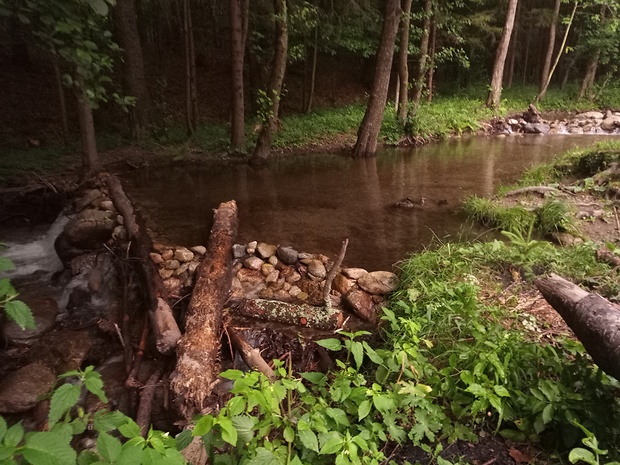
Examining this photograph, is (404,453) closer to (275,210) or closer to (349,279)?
(349,279)

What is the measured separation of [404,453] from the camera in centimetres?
232

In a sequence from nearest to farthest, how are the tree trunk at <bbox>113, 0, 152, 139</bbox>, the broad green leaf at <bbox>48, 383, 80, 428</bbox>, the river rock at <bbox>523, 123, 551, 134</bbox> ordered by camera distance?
the broad green leaf at <bbox>48, 383, 80, 428</bbox>, the tree trunk at <bbox>113, 0, 152, 139</bbox>, the river rock at <bbox>523, 123, 551, 134</bbox>

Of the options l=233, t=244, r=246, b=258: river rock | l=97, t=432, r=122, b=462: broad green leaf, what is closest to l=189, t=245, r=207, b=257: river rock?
l=233, t=244, r=246, b=258: river rock

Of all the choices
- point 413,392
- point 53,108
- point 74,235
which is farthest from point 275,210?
point 53,108

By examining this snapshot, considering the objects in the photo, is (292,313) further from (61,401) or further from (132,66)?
(132,66)

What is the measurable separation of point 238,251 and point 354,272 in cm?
166

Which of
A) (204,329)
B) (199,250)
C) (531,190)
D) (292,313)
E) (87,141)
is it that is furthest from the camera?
(87,141)

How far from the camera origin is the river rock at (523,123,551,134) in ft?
50.2

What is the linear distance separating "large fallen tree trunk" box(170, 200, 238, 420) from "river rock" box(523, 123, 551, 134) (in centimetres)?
1451

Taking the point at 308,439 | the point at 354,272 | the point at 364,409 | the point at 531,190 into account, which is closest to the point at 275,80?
the point at 531,190

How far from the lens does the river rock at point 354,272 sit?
4.75 metres

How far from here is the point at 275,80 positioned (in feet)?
32.1

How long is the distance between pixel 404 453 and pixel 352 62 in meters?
22.5

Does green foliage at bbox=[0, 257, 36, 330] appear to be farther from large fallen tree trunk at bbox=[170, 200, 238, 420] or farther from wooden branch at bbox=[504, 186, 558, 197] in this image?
wooden branch at bbox=[504, 186, 558, 197]
